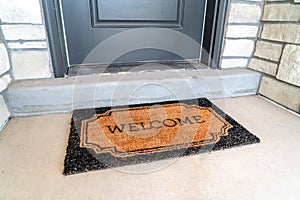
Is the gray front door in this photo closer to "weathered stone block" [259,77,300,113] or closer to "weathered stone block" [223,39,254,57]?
"weathered stone block" [223,39,254,57]

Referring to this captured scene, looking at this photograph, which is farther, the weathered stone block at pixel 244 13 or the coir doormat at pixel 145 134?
the weathered stone block at pixel 244 13

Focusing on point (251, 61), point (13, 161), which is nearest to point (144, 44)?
point (251, 61)

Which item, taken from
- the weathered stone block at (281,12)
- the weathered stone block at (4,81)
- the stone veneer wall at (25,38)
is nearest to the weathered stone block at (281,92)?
the weathered stone block at (281,12)

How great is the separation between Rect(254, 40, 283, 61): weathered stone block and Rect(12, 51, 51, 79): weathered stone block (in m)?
1.26

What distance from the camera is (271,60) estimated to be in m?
1.22

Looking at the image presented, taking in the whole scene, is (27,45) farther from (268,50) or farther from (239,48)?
(268,50)

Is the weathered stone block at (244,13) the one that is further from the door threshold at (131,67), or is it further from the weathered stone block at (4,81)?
the weathered stone block at (4,81)

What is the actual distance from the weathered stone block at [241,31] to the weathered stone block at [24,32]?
1.05 m

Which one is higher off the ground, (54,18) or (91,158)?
(54,18)

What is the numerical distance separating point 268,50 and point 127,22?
2.88 ft

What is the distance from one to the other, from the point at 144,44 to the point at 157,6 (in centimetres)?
25

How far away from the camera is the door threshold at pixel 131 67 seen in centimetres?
121

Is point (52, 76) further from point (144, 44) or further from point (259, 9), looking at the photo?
point (259, 9)

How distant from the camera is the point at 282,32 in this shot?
44.9 inches
